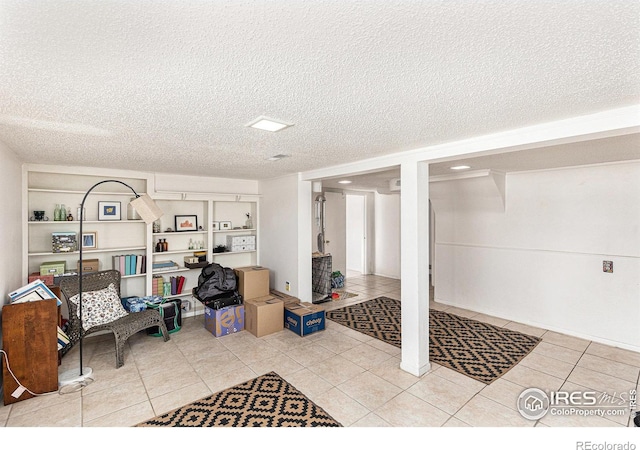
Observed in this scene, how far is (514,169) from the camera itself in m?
4.46

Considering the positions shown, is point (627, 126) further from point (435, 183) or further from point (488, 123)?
point (435, 183)

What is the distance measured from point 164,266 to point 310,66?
434 centimetres

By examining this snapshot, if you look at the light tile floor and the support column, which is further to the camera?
the support column

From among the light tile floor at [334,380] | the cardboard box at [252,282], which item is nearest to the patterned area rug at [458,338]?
the light tile floor at [334,380]

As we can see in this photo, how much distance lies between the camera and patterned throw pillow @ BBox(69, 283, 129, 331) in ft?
11.7

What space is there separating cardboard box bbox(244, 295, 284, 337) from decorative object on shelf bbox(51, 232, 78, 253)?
91.1 inches

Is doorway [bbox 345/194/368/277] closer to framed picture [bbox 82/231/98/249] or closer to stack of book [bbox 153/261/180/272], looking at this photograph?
stack of book [bbox 153/261/180/272]

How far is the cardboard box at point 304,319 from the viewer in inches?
162

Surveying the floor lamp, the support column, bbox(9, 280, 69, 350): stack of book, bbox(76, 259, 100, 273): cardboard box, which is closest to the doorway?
the support column

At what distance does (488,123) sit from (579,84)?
0.68 metres

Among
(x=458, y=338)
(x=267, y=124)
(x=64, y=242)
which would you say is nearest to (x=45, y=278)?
(x=64, y=242)

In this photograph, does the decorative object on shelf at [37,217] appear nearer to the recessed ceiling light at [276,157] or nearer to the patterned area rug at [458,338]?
the recessed ceiling light at [276,157]

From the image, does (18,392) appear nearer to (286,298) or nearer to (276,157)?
(286,298)

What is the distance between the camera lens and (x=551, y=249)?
438cm
